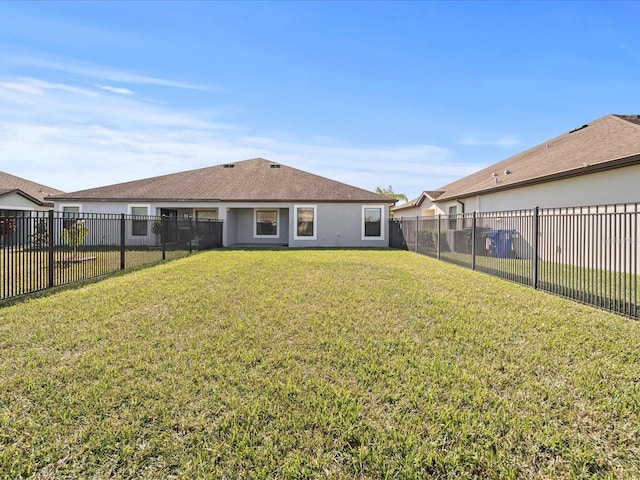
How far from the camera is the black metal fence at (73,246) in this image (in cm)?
664

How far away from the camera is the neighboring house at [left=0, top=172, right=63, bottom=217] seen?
20355 mm

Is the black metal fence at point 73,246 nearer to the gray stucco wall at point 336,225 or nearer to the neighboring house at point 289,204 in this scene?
the neighboring house at point 289,204

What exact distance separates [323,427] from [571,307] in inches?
209

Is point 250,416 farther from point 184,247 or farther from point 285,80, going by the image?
point 285,80

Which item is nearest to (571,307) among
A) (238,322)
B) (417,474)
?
(417,474)

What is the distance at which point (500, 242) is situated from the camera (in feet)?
31.6

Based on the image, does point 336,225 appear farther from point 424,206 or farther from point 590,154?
point 590,154

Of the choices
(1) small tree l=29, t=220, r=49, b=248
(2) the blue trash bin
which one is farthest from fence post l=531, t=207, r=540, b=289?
(1) small tree l=29, t=220, r=49, b=248

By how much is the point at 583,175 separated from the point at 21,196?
30511 millimetres

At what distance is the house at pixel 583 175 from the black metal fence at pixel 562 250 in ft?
3.29

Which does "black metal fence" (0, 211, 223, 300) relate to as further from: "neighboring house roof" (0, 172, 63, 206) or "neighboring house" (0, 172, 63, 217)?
"neighboring house roof" (0, 172, 63, 206)

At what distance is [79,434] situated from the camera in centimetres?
242

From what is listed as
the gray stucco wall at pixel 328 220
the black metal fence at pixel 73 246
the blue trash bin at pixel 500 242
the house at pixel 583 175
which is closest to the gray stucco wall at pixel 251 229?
the gray stucco wall at pixel 328 220

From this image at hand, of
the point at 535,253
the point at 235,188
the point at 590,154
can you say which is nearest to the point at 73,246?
the point at 235,188
